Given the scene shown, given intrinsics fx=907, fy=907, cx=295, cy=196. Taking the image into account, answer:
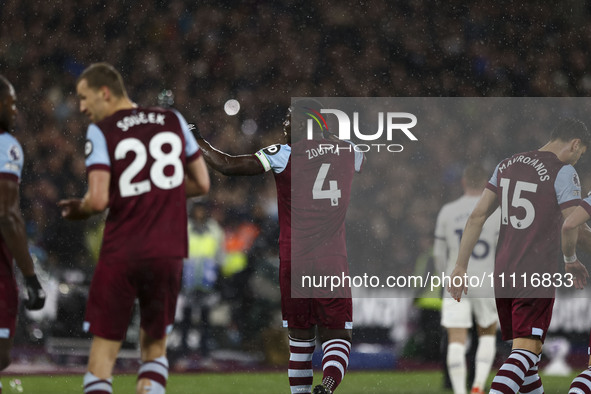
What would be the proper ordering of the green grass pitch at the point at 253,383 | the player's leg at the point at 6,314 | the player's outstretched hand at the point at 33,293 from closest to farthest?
1. the player's leg at the point at 6,314
2. the player's outstretched hand at the point at 33,293
3. the green grass pitch at the point at 253,383

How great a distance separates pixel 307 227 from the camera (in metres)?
6.07

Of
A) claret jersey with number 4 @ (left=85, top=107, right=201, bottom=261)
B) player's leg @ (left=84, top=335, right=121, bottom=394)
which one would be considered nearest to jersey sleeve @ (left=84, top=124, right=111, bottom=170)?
claret jersey with number 4 @ (left=85, top=107, right=201, bottom=261)

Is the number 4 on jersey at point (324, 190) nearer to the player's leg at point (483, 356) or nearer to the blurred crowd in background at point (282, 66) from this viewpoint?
the player's leg at point (483, 356)

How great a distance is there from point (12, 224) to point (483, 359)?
14.9 ft

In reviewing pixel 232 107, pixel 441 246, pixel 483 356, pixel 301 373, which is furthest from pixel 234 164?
pixel 232 107

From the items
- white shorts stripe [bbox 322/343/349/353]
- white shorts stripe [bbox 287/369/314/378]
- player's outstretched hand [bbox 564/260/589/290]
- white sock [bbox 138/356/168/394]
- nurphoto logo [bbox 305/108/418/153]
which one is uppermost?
nurphoto logo [bbox 305/108/418/153]

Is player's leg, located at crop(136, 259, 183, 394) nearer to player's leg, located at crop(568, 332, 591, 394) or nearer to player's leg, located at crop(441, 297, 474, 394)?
player's leg, located at crop(568, 332, 591, 394)

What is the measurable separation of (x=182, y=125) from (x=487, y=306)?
429cm

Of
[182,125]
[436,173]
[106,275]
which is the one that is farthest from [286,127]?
[436,173]

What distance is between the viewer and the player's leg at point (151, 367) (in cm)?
437

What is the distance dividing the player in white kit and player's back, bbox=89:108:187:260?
3.97 metres

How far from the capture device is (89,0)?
667 inches

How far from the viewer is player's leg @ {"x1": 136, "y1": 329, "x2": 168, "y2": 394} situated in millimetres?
4371

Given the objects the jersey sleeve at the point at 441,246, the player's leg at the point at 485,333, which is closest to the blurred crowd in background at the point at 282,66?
the jersey sleeve at the point at 441,246
